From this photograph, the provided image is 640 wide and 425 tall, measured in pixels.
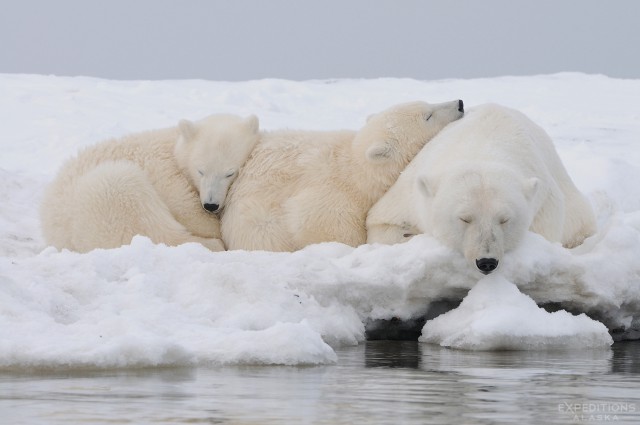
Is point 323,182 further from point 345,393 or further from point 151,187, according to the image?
point 345,393

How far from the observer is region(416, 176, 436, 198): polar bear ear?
22.2 ft

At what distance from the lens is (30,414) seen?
3.69 m

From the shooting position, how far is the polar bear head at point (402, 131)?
8062 millimetres

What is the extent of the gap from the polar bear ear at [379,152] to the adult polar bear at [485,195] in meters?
0.23

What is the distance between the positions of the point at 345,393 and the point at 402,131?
13.6 feet

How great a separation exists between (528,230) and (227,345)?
2.55 metres

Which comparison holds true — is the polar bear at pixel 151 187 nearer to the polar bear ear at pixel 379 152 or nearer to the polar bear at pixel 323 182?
the polar bear at pixel 323 182

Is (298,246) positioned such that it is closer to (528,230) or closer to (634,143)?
(528,230)

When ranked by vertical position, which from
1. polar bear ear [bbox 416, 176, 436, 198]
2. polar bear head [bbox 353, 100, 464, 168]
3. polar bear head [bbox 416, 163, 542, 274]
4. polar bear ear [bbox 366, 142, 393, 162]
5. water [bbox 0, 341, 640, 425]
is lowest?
water [bbox 0, 341, 640, 425]

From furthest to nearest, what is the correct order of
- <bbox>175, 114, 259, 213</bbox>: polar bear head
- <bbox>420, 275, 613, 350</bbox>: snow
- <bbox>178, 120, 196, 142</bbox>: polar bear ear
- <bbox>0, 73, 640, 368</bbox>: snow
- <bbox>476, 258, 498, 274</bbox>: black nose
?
<bbox>178, 120, 196, 142</bbox>: polar bear ear < <bbox>175, 114, 259, 213</bbox>: polar bear head < <bbox>476, 258, 498, 274</bbox>: black nose < <bbox>420, 275, 613, 350</bbox>: snow < <bbox>0, 73, 640, 368</bbox>: snow

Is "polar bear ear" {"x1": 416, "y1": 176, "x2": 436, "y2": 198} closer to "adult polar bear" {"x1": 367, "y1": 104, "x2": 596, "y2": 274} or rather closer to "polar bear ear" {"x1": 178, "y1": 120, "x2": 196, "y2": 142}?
"adult polar bear" {"x1": 367, "y1": 104, "x2": 596, "y2": 274}

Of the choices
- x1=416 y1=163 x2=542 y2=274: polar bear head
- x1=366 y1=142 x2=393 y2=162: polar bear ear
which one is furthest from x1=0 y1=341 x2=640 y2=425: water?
x1=366 y1=142 x2=393 y2=162: polar bear ear

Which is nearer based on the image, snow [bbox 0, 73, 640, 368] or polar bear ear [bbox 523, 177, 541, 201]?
snow [bbox 0, 73, 640, 368]

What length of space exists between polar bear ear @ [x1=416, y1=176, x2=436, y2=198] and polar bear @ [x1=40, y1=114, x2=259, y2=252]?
178 cm
